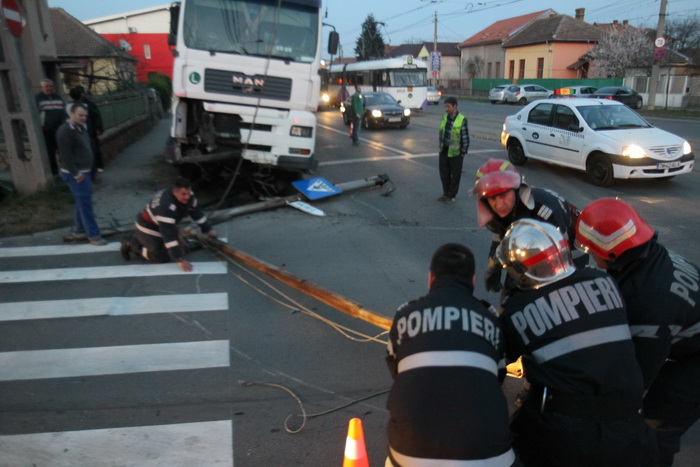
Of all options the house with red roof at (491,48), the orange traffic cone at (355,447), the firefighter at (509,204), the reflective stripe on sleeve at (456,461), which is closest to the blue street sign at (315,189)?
the firefighter at (509,204)

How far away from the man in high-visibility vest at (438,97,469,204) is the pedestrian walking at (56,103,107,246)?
559 cm

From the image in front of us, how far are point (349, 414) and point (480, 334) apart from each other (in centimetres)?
194

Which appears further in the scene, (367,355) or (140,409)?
(367,355)

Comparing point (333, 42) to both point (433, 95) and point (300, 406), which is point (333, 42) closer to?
point (300, 406)

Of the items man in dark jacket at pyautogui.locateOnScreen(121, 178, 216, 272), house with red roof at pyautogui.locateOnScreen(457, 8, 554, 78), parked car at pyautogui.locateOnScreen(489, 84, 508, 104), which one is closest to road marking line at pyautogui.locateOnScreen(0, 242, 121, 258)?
man in dark jacket at pyautogui.locateOnScreen(121, 178, 216, 272)

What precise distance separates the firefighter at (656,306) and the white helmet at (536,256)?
359 millimetres

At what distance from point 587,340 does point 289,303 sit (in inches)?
148

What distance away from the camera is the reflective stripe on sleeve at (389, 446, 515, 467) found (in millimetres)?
2037

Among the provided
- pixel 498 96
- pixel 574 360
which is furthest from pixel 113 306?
pixel 498 96

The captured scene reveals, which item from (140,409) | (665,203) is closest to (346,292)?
(140,409)

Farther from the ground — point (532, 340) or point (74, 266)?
point (532, 340)

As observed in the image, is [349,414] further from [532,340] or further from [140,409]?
[532,340]

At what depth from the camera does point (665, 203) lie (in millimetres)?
9742

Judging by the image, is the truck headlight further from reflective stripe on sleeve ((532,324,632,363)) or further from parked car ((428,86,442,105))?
parked car ((428,86,442,105))
